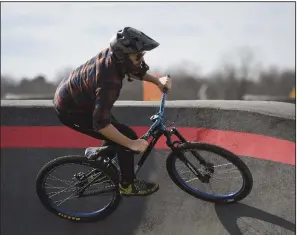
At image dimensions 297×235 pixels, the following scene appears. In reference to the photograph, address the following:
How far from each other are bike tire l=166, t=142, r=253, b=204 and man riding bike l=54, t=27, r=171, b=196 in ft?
1.12

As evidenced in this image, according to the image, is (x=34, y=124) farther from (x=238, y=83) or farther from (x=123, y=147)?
(x=238, y=83)

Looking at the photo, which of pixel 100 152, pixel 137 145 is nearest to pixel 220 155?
pixel 137 145

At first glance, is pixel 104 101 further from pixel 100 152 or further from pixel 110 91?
pixel 100 152

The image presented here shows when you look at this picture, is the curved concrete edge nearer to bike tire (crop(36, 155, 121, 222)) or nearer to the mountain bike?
the mountain bike

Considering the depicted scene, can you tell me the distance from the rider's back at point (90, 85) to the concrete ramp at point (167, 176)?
4.95 feet

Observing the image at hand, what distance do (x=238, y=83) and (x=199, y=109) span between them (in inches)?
3097

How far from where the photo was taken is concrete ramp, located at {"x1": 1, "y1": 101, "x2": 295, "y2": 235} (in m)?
4.41

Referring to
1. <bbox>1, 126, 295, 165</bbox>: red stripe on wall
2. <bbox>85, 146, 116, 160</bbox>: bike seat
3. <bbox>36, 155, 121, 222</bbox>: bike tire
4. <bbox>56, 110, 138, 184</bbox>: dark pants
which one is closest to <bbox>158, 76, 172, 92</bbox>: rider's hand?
<bbox>56, 110, 138, 184</bbox>: dark pants

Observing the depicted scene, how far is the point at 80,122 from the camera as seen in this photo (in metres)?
4.22

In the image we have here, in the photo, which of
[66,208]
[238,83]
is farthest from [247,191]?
[238,83]

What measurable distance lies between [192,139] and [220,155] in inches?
49.2

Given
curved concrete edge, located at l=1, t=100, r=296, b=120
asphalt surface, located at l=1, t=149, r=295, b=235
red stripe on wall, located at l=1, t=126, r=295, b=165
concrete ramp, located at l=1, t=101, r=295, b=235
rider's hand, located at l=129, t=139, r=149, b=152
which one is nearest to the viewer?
rider's hand, located at l=129, t=139, r=149, b=152

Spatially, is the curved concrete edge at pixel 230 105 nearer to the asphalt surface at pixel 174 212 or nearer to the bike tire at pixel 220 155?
the asphalt surface at pixel 174 212

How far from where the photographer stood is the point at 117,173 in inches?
177
